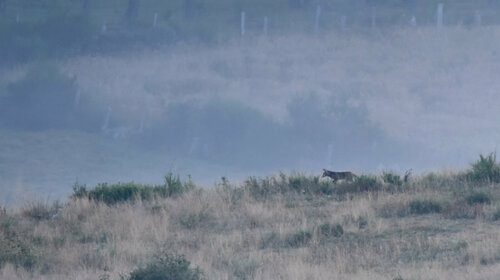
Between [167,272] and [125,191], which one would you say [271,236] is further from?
[125,191]

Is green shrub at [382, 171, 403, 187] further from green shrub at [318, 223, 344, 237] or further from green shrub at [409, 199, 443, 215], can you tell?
green shrub at [318, 223, 344, 237]

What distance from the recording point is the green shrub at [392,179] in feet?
61.2

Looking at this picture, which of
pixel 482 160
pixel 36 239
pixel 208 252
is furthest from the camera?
pixel 482 160

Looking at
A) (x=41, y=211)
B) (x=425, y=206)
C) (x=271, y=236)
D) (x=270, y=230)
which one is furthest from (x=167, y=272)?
(x=41, y=211)

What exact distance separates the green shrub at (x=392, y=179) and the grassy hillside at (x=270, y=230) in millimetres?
93

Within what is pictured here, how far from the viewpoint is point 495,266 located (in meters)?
10.2

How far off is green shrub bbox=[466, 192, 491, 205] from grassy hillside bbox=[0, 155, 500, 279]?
0.07 feet

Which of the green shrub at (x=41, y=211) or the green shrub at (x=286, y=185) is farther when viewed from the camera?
the green shrub at (x=286, y=185)

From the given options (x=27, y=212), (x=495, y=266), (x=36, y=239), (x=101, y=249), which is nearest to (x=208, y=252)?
(x=101, y=249)

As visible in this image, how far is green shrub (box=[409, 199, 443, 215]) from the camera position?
602 inches

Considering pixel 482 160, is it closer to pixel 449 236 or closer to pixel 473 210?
pixel 473 210

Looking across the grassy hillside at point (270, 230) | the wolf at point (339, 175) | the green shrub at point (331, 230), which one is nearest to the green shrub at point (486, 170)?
the grassy hillside at point (270, 230)

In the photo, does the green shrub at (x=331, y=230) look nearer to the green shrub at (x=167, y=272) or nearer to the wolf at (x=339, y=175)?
the green shrub at (x=167, y=272)

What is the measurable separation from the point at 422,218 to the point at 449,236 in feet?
5.84
